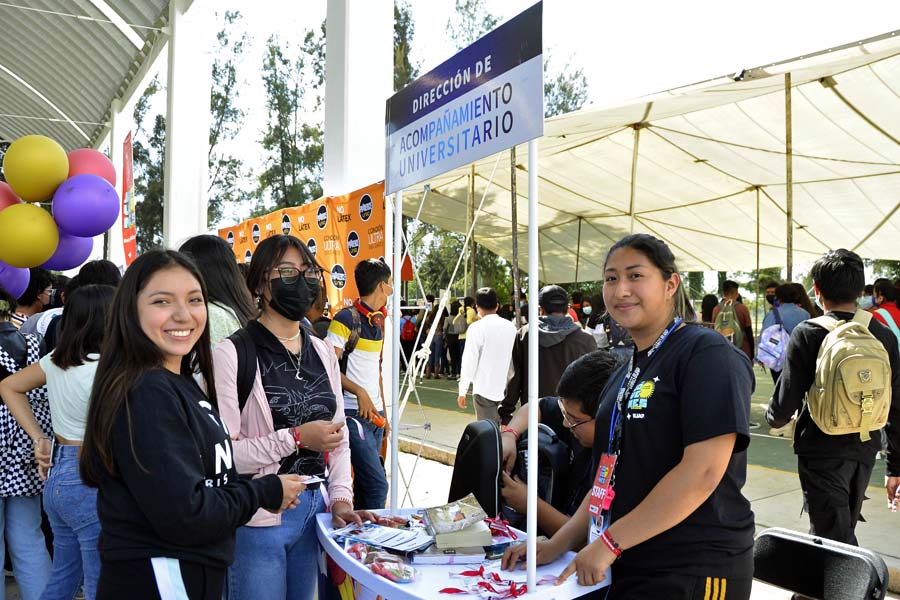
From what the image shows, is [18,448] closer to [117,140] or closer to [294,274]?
[294,274]

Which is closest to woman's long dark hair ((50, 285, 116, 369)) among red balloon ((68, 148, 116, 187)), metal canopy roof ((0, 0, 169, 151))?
red balloon ((68, 148, 116, 187))

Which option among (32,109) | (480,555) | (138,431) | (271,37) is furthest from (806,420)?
(271,37)

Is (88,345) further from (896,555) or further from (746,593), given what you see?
(896,555)

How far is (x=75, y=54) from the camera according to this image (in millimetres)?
14984

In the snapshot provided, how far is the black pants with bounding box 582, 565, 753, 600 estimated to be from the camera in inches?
72.6

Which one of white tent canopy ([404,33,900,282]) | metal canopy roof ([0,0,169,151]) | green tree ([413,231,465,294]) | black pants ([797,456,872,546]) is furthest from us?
green tree ([413,231,465,294])

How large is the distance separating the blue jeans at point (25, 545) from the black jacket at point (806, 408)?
3.55 m

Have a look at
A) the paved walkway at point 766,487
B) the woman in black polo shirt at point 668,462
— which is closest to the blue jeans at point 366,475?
the paved walkway at point 766,487

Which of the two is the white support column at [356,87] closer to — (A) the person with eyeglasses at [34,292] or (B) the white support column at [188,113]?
(A) the person with eyeglasses at [34,292]

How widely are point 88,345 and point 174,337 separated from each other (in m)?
1.34

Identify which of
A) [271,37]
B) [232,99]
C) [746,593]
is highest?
[271,37]

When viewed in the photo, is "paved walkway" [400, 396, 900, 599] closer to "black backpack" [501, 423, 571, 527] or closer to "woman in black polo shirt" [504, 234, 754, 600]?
"black backpack" [501, 423, 571, 527]

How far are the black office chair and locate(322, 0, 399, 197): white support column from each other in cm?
476

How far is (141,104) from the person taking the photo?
30234mm
